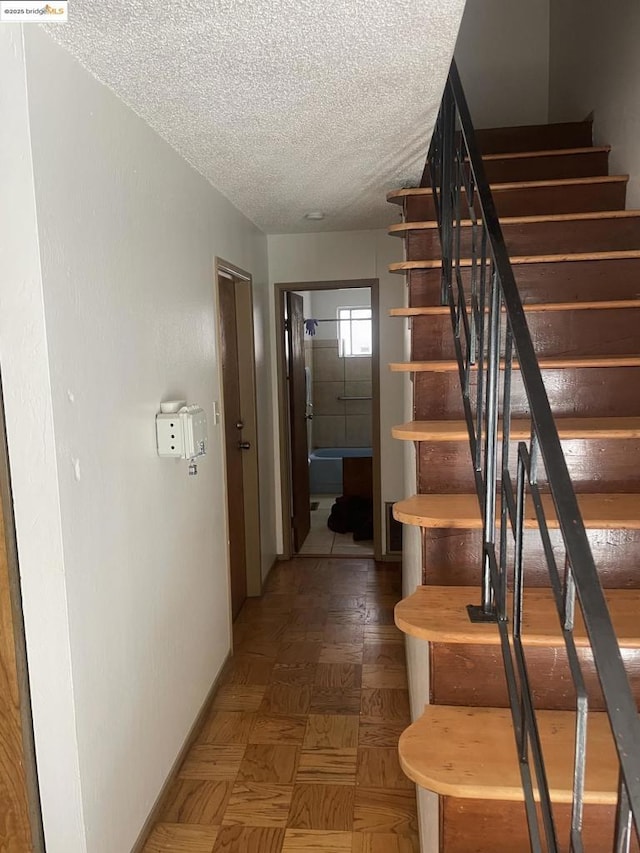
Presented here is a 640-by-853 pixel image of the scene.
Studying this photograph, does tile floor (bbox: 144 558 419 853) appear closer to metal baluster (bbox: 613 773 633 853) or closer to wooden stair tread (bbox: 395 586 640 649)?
wooden stair tread (bbox: 395 586 640 649)

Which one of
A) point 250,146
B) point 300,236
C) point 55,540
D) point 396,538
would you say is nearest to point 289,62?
point 250,146

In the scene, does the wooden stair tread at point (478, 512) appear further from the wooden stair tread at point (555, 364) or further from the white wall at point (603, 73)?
the white wall at point (603, 73)

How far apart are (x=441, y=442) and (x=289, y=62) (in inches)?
46.1

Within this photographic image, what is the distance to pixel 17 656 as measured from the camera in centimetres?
153

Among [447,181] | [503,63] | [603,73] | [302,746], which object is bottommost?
[302,746]

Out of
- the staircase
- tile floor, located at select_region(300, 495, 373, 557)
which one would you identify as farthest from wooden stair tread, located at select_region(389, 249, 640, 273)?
tile floor, located at select_region(300, 495, 373, 557)

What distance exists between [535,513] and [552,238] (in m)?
1.72

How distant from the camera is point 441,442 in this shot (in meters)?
1.90

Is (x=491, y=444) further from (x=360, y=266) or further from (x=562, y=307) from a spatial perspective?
(x=360, y=266)

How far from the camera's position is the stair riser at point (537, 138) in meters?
3.37

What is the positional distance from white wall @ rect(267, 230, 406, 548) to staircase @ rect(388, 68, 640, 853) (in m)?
1.39

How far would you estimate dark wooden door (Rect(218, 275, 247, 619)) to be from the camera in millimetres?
3512

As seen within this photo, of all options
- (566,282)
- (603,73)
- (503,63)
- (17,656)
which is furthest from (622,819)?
(503,63)

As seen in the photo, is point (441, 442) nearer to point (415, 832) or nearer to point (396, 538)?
point (415, 832)
